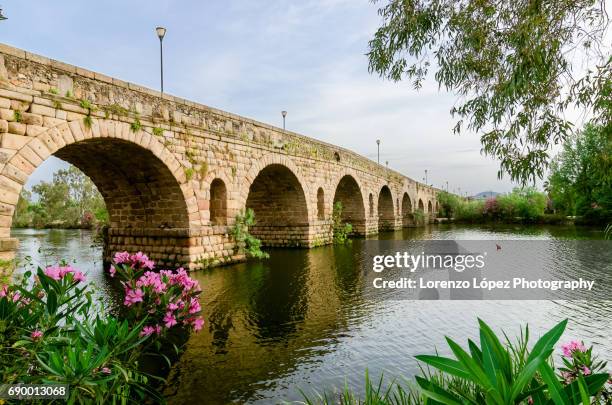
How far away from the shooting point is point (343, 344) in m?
4.77

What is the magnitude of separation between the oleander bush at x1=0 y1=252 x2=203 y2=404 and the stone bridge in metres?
4.27

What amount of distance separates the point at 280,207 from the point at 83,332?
12769 millimetres

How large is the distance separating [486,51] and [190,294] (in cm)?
476

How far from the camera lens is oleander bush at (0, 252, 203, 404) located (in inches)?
87.6

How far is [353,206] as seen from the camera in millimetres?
21500

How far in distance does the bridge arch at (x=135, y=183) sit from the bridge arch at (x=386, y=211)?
63.1ft

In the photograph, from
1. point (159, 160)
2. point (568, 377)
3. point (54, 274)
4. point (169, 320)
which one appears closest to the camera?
point (568, 377)

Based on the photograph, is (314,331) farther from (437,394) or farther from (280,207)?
(280,207)

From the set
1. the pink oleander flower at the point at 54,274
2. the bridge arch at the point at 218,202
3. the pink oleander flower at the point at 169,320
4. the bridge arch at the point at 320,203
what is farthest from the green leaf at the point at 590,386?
the bridge arch at the point at 320,203

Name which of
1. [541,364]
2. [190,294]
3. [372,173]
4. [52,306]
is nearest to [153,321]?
[190,294]

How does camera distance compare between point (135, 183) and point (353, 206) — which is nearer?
point (135, 183)

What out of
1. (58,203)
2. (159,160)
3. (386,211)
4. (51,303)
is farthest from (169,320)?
(58,203)

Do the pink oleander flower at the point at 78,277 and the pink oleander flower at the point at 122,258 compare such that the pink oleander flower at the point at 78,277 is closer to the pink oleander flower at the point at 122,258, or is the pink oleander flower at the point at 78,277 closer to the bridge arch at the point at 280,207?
the pink oleander flower at the point at 122,258

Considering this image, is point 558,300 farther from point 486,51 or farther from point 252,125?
point 252,125
